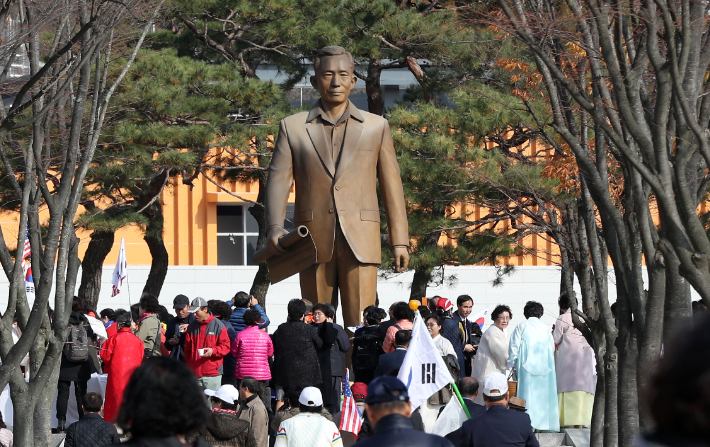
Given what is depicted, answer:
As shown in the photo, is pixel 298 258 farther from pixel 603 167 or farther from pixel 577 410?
pixel 577 410

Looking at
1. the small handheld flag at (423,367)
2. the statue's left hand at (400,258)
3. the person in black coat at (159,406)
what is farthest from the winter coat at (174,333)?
the person in black coat at (159,406)

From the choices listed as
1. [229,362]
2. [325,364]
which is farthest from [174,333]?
[325,364]

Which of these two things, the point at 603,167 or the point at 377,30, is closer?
the point at 603,167

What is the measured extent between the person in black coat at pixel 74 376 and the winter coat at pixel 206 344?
1.16 meters

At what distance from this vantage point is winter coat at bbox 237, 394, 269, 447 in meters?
7.42

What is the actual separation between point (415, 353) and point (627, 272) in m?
1.47

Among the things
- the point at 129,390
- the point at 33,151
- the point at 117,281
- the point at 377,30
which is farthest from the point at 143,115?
the point at 129,390

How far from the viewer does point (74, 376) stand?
999 cm

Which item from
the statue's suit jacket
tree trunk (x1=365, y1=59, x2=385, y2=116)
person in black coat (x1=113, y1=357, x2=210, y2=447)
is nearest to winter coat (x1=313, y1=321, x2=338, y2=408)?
the statue's suit jacket

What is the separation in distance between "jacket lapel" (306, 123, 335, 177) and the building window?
67.6 ft

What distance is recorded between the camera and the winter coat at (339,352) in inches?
340

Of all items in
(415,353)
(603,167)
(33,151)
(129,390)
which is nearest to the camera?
(129,390)

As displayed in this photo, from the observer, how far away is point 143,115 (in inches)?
620

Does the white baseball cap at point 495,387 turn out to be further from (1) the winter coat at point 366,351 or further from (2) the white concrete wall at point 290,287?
(2) the white concrete wall at point 290,287
